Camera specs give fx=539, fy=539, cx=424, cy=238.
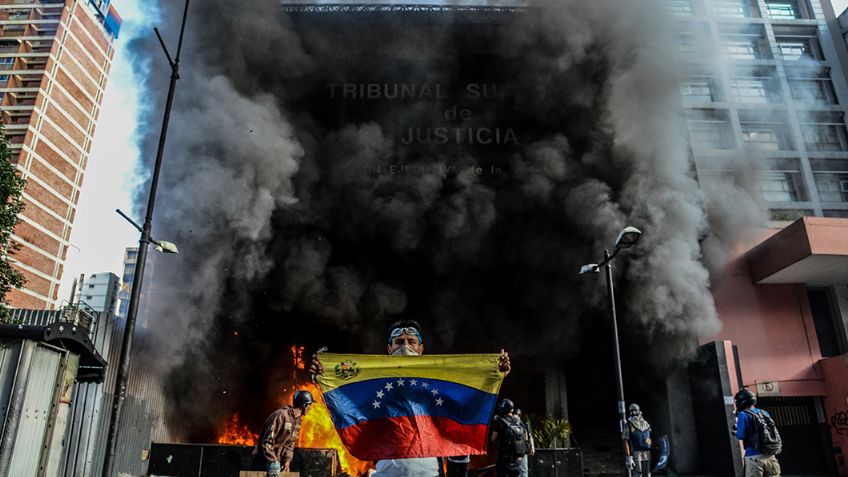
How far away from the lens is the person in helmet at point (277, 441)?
20.6 feet

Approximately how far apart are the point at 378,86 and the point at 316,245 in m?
6.67

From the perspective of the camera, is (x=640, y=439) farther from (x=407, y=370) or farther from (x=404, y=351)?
(x=407, y=370)

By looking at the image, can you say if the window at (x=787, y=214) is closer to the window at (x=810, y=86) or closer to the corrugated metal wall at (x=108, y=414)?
the window at (x=810, y=86)

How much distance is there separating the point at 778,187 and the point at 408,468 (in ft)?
95.1

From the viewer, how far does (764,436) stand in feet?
21.3

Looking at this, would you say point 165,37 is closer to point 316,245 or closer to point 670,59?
point 316,245

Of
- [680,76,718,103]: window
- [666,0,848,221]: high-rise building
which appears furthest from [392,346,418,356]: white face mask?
[680,76,718,103]: window

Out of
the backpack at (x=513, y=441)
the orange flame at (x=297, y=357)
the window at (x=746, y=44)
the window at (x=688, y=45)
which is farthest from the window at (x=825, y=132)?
the backpack at (x=513, y=441)

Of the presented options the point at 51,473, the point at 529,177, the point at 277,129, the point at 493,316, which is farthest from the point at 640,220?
the point at 51,473

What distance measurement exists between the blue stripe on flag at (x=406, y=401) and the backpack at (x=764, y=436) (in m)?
3.57

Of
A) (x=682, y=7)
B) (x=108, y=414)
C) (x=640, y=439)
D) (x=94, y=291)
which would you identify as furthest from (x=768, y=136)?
(x=94, y=291)

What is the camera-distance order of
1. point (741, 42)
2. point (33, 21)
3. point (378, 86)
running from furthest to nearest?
point (33, 21) < point (741, 42) < point (378, 86)

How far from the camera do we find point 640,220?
54.6ft

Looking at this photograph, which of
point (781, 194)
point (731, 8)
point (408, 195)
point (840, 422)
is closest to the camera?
point (840, 422)
